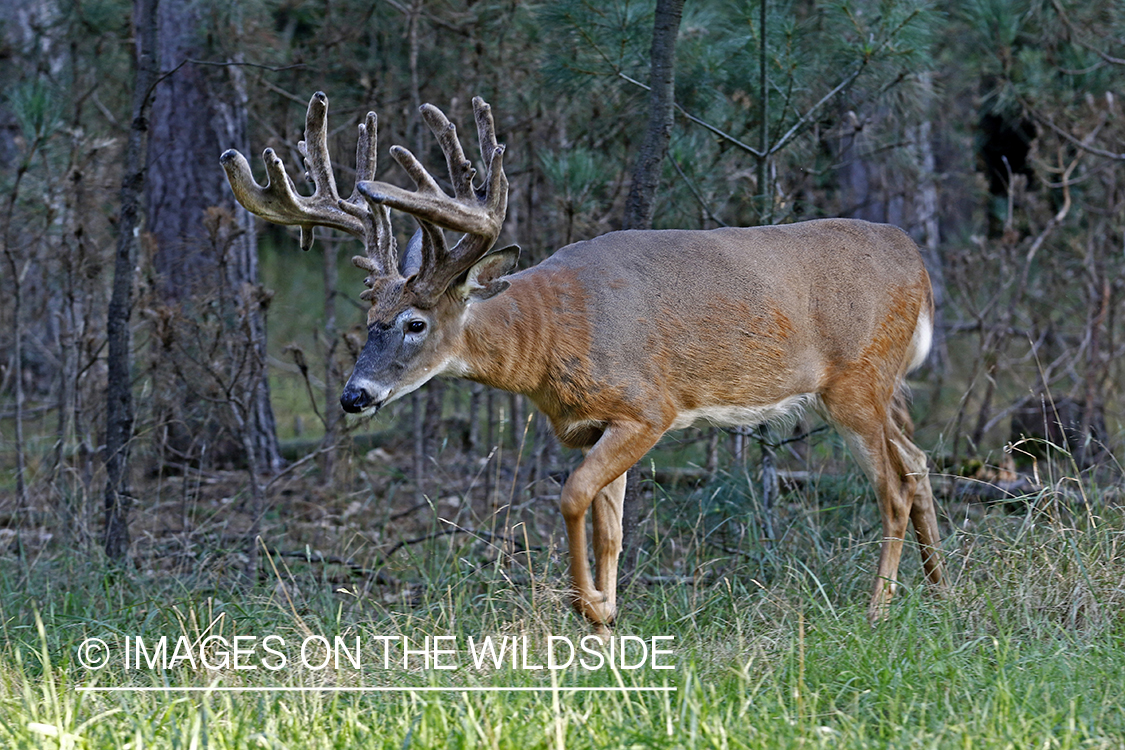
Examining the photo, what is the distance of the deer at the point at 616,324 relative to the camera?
13.4ft

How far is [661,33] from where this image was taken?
15.7 ft

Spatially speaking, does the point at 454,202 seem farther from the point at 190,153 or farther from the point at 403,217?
the point at 190,153

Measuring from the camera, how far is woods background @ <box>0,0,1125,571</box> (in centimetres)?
548

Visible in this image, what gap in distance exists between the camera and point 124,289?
5.23 m

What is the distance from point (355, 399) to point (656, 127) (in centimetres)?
185

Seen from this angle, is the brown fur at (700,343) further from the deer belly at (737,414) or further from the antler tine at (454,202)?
the antler tine at (454,202)

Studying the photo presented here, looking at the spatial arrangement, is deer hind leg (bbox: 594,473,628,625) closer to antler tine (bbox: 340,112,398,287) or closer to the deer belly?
the deer belly

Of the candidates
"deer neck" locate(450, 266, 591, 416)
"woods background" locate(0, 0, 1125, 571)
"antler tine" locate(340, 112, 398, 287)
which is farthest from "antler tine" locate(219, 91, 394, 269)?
"woods background" locate(0, 0, 1125, 571)

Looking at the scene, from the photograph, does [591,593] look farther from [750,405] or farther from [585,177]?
[585,177]

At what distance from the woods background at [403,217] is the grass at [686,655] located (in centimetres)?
43

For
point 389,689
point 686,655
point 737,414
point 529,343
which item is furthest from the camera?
point 737,414

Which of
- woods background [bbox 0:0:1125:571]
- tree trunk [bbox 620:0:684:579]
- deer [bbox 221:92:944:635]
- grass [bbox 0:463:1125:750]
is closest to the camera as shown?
grass [bbox 0:463:1125:750]

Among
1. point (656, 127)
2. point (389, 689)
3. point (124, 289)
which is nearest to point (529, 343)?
point (656, 127)

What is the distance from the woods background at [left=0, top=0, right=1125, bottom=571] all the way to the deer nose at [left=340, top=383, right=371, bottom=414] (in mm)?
671
